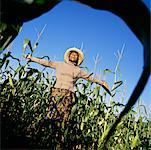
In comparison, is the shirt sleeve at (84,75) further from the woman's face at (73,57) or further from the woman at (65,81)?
the woman's face at (73,57)

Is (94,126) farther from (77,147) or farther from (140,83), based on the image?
(140,83)

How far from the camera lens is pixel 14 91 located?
271 cm

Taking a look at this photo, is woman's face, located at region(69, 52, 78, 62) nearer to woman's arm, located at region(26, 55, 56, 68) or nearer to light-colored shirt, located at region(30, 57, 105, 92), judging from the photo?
light-colored shirt, located at region(30, 57, 105, 92)

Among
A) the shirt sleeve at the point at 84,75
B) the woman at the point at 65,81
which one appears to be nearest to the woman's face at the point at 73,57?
the woman at the point at 65,81

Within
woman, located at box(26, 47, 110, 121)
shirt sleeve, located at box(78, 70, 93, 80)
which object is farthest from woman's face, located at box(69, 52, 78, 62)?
shirt sleeve, located at box(78, 70, 93, 80)

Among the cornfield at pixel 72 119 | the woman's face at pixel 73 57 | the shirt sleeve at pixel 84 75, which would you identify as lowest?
the cornfield at pixel 72 119

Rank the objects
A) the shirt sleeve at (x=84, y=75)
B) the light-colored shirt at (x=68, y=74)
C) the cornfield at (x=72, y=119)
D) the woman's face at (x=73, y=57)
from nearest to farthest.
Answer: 1. the cornfield at (x=72, y=119)
2. the shirt sleeve at (x=84, y=75)
3. the light-colored shirt at (x=68, y=74)
4. the woman's face at (x=73, y=57)

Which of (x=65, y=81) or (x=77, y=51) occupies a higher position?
(x=77, y=51)

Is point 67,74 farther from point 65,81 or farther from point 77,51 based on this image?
point 77,51

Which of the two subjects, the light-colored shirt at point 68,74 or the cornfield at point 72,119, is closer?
the cornfield at point 72,119

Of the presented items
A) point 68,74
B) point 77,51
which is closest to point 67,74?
point 68,74

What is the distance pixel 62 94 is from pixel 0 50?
9.62 ft

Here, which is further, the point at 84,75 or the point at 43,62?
the point at 84,75

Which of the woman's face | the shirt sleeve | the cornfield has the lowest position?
the cornfield
